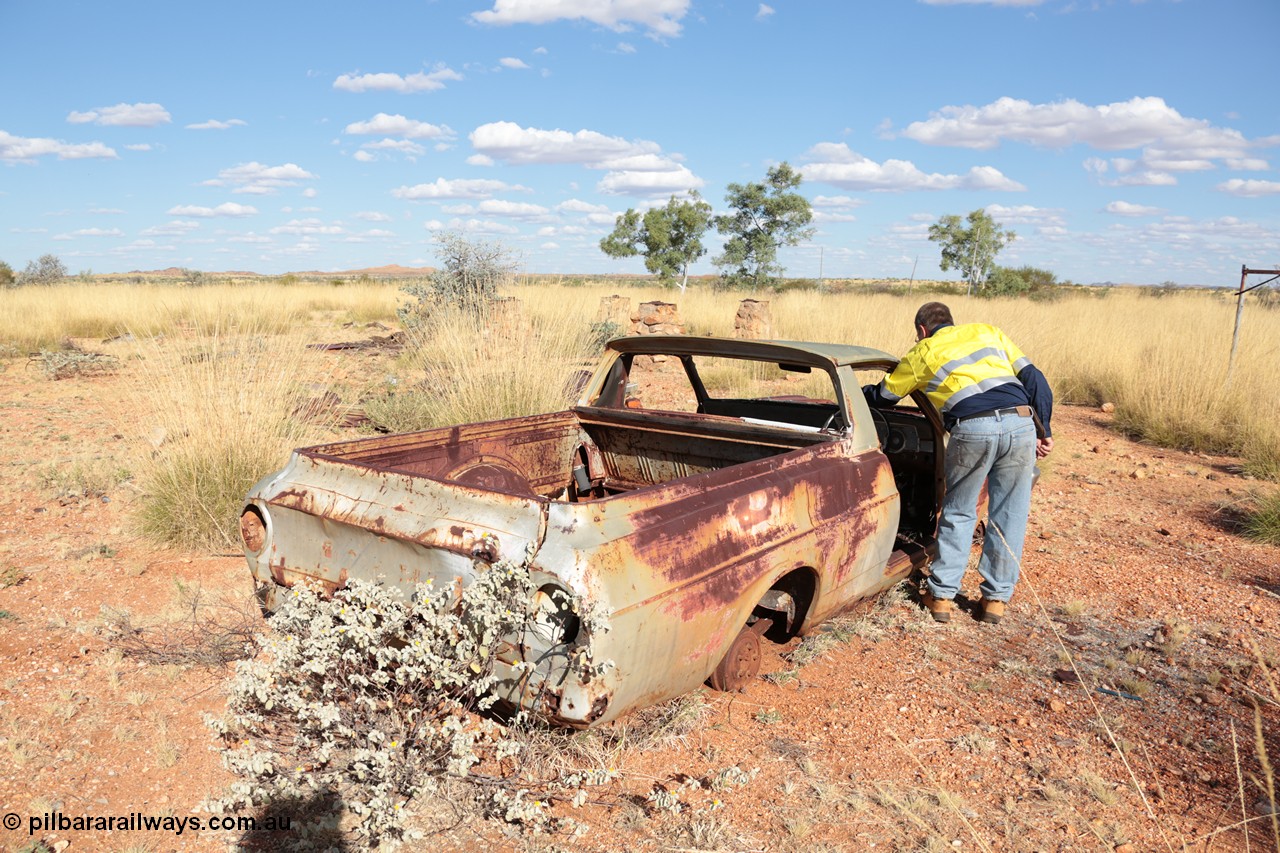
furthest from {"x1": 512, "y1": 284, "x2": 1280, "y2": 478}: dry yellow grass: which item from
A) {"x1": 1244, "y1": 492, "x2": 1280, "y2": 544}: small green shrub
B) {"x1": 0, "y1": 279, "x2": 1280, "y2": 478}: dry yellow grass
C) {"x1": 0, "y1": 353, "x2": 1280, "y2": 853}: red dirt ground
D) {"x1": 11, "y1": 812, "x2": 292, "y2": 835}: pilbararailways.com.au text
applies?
{"x1": 11, "y1": 812, "x2": 292, "y2": 835}: pilbararailways.com.au text

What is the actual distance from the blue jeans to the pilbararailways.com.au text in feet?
11.1

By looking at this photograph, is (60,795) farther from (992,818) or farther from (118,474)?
(118,474)

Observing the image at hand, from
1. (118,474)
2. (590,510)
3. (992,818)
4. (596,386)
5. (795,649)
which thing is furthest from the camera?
(118,474)

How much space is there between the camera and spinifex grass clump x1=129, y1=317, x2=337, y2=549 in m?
5.20

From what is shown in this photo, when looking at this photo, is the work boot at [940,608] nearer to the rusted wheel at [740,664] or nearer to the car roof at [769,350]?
the car roof at [769,350]

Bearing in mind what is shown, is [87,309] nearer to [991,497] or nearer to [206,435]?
[206,435]

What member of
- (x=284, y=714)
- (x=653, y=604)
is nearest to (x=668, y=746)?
(x=653, y=604)

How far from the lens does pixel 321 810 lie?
2.71 m

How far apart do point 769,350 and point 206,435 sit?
373 cm

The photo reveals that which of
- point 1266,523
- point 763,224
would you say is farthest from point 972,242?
point 1266,523

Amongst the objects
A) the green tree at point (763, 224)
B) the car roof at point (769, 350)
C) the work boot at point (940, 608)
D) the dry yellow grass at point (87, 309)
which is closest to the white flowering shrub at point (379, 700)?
the car roof at point (769, 350)

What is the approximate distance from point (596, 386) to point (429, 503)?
6.26ft

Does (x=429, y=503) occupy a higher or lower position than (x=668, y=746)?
higher

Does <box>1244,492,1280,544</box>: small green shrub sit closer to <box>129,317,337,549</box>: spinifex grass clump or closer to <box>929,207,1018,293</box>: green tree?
<box>129,317,337,549</box>: spinifex grass clump
